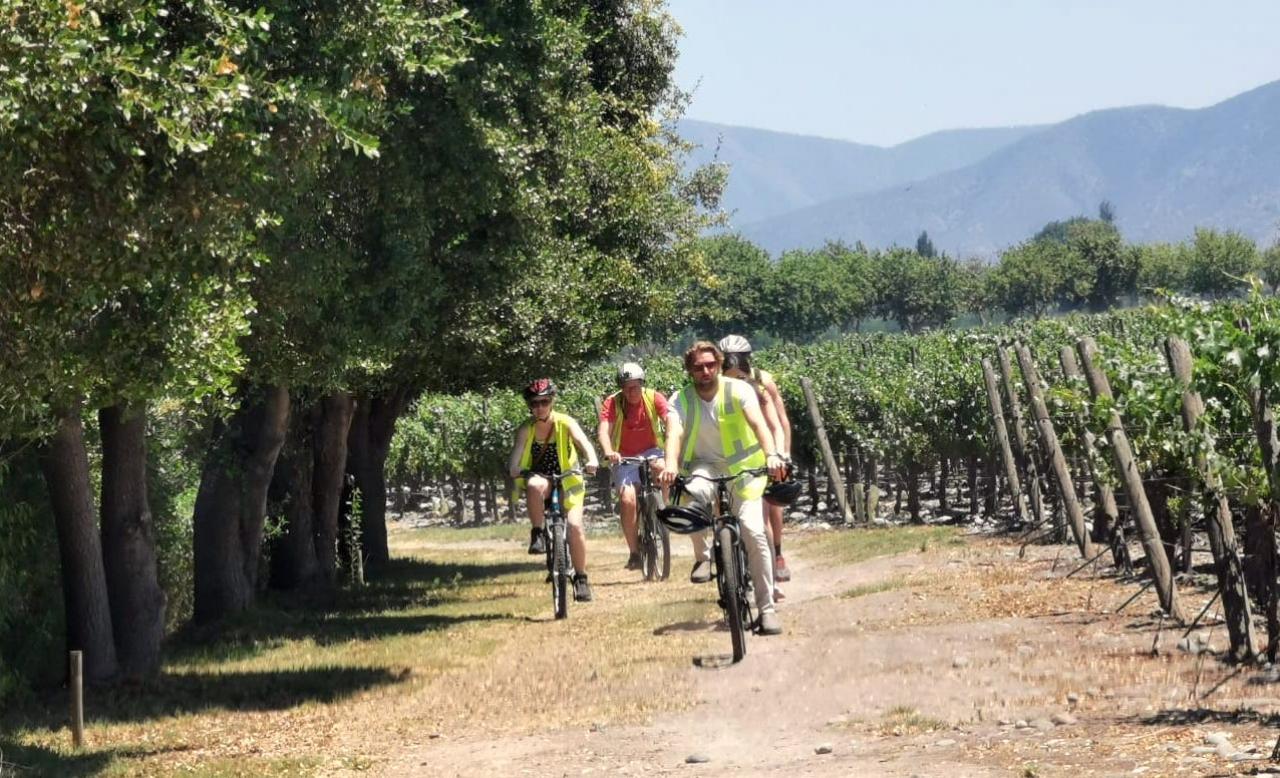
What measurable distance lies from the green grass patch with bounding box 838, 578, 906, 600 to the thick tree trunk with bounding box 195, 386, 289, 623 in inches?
219

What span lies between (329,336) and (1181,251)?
18124 centimetres

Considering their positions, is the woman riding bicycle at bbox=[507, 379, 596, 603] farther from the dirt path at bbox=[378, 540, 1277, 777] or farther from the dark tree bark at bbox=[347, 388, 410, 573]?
the dark tree bark at bbox=[347, 388, 410, 573]

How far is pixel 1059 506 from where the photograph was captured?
71.0 feet

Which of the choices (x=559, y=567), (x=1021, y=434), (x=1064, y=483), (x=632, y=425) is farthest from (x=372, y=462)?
(x=1064, y=483)

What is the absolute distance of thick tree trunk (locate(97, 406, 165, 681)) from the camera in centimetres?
1425

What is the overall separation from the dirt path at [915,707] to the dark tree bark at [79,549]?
287 centimetres

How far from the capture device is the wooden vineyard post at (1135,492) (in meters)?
12.9

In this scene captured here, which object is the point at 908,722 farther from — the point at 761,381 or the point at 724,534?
the point at 761,381

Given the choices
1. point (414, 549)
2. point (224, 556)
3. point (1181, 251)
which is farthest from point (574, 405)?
point (1181, 251)

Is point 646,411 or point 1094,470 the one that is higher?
point 646,411

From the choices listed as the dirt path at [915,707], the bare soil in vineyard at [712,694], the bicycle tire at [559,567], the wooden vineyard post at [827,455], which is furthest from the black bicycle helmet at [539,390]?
the wooden vineyard post at [827,455]

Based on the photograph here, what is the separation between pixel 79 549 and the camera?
13.2 meters

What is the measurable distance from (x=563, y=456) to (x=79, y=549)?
14.2ft

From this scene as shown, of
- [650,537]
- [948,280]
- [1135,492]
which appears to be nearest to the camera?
[1135,492]
